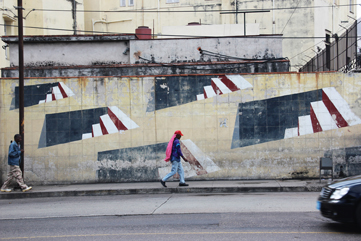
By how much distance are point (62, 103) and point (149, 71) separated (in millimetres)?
3677

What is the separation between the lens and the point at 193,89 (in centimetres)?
1407

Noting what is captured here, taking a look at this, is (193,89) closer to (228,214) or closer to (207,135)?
(207,135)

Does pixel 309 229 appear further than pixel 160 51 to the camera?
No

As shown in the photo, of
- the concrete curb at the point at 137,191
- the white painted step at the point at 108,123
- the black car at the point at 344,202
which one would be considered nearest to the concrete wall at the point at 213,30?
the white painted step at the point at 108,123

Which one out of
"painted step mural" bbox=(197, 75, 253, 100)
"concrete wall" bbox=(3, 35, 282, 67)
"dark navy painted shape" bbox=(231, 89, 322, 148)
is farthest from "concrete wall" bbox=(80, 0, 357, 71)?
"painted step mural" bbox=(197, 75, 253, 100)

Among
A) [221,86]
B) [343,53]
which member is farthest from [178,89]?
[343,53]

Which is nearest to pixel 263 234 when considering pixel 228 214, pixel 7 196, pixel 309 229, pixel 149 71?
pixel 309 229

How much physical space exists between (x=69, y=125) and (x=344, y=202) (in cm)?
1038

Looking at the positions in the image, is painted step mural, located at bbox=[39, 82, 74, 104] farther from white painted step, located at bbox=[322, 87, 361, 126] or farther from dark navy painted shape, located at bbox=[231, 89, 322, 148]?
white painted step, located at bbox=[322, 87, 361, 126]

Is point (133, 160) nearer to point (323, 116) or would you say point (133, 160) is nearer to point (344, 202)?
point (323, 116)

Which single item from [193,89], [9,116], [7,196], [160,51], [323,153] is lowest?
[7,196]

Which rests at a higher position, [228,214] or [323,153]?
[323,153]

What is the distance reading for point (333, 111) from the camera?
13.7 m

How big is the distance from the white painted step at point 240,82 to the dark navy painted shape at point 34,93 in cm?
653
